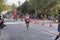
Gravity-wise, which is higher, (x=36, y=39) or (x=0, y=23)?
(x=0, y=23)

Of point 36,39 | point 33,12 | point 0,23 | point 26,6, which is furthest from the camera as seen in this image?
point 26,6

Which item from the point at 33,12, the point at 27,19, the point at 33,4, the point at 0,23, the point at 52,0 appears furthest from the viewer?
the point at 33,12

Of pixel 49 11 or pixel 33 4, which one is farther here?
pixel 33 4

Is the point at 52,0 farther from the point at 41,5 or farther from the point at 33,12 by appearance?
the point at 33,12

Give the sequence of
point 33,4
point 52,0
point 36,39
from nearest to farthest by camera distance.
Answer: point 36,39, point 52,0, point 33,4

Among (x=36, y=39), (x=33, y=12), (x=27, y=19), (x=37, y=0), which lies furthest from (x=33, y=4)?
(x=36, y=39)

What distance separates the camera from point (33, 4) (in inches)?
3172

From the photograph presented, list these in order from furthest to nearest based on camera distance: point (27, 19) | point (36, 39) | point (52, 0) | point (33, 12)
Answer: point (33, 12) → point (52, 0) → point (27, 19) → point (36, 39)

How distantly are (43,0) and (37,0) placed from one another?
3.84 m

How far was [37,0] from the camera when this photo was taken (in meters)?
78.2

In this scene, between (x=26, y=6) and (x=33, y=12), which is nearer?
(x=33, y=12)

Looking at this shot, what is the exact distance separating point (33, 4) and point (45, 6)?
7.04 metres

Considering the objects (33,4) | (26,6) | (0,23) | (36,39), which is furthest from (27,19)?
→ (26,6)

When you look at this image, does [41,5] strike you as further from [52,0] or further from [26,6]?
[26,6]
